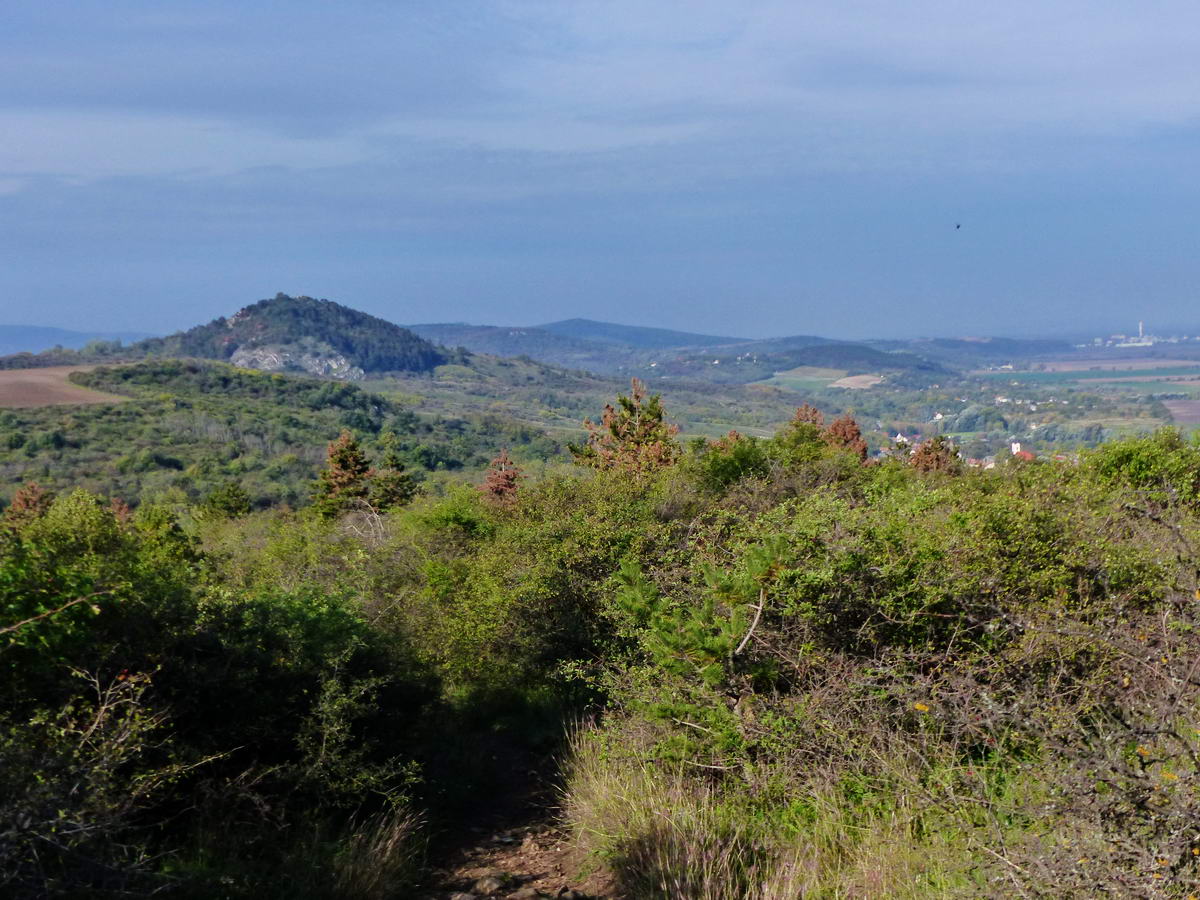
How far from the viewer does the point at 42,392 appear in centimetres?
9950

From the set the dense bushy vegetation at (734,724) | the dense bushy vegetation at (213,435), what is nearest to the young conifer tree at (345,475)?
the dense bushy vegetation at (213,435)

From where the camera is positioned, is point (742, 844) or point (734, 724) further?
point (734, 724)

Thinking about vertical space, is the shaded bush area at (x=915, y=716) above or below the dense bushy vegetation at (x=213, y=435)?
above

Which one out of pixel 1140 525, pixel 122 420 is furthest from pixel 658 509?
pixel 122 420

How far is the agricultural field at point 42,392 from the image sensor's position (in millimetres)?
92875

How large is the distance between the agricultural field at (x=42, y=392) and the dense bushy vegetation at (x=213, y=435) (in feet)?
9.95

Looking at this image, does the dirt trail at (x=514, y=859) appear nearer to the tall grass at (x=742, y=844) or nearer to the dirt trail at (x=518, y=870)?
the dirt trail at (x=518, y=870)

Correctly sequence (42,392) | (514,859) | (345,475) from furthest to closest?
1. (42,392)
2. (345,475)
3. (514,859)

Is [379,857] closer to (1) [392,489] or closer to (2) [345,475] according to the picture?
(1) [392,489]

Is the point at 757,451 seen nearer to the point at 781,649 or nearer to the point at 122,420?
the point at 781,649

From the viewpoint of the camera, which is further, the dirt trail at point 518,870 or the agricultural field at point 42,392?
the agricultural field at point 42,392

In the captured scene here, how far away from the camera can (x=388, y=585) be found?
14.1 metres

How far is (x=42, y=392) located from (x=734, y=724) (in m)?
115

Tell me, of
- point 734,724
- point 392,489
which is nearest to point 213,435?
point 392,489
